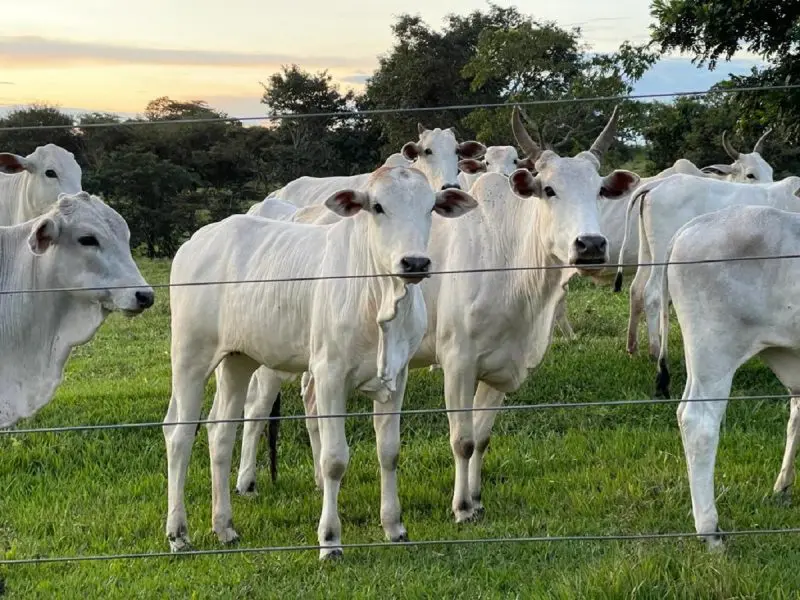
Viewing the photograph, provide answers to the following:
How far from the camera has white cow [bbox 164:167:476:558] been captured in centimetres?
486

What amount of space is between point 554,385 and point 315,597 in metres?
4.03

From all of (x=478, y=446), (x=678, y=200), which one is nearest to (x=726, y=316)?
(x=478, y=446)

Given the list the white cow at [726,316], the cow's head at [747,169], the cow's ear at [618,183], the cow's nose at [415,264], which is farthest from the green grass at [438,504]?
the cow's head at [747,169]

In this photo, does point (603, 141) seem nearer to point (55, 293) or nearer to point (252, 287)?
point (252, 287)

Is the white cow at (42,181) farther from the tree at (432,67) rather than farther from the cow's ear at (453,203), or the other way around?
the tree at (432,67)

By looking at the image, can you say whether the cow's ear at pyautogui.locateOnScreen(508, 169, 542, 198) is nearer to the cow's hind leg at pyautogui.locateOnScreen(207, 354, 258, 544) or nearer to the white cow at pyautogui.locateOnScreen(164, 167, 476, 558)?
the white cow at pyautogui.locateOnScreen(164, 167, 476, 558)

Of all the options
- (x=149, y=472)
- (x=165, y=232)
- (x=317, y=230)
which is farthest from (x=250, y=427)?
(x=165, y=232)

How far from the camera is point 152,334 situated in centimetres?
1184

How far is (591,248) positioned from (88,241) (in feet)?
7.65

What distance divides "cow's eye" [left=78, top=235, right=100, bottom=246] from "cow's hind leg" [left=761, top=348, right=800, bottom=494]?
10.2 ft

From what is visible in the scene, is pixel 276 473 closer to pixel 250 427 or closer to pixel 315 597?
pixel 250 427

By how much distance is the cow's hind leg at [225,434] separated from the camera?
5383 millimetres

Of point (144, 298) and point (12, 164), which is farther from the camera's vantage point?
point (12, 164)

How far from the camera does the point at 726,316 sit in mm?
4801
